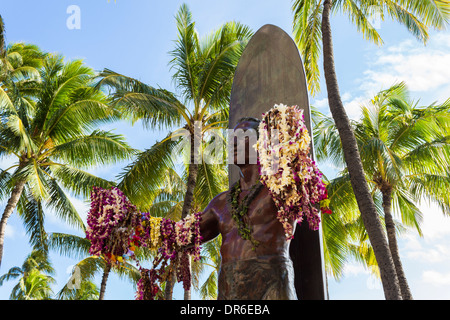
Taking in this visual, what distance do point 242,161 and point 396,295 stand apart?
4260mm

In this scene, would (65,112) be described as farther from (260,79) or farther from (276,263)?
(276,263)

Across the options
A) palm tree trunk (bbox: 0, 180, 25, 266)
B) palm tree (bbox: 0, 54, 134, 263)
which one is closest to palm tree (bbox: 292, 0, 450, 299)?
Result: palm tree (bbox: 0, 54, 134, 263)

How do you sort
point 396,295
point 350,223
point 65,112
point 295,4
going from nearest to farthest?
1. point 396,295
2. point 295,4
3. point 65,112
4. point 350,223

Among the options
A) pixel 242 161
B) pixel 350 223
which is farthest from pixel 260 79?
pixel 350 223

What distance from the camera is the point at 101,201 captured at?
420cm

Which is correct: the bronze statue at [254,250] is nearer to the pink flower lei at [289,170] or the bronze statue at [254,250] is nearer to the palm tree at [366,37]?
the pink flower lei at [289,170]

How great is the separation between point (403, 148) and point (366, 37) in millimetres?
4424

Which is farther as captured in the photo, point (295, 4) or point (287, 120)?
point (295, 4)

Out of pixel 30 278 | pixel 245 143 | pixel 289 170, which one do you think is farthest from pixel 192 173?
pixel 30 278

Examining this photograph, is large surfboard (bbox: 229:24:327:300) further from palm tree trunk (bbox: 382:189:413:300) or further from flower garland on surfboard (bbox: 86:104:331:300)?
palm tree trunk (bbox: 382:189:413:300)

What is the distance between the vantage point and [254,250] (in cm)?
359

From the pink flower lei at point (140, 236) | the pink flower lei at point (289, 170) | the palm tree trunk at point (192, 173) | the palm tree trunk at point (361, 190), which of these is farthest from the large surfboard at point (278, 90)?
the palm tree trunk at point (192, 173)

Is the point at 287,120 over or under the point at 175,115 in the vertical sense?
under

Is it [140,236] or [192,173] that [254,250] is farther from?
[192,173]
